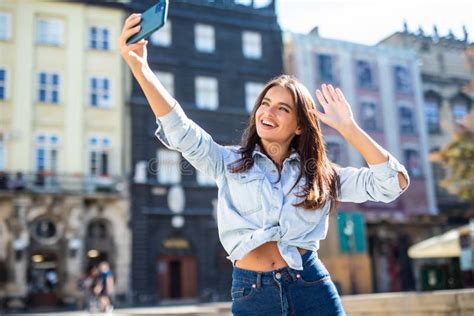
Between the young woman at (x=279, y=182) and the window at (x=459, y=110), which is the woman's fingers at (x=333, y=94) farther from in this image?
the window at (x=459, y=110)

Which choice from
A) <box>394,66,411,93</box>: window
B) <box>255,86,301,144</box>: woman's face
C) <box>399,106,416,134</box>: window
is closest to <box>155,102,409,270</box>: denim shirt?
<box>255,86,301,144</box>: woman's face

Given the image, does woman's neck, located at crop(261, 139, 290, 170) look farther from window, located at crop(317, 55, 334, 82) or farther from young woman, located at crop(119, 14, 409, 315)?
window, located at crop(317, 55, 334, 82)

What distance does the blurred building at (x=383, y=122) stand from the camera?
30439 millimetres

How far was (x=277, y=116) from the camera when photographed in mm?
2535

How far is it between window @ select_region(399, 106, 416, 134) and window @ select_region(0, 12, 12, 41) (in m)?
21.7

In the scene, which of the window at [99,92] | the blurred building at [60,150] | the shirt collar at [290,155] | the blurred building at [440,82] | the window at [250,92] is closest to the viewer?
the shirt collar at [290,155]

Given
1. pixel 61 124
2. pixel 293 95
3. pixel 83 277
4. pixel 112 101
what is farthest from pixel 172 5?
pixel 293 95

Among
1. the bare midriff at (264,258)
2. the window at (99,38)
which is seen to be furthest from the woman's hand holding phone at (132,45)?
the window at (99,38)

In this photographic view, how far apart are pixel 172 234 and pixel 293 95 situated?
2416cm

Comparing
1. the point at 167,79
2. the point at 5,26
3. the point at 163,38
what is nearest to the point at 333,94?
the point at 167,79

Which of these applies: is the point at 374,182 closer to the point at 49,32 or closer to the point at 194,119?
the point at 194,119

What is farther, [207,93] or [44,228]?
[207,93]

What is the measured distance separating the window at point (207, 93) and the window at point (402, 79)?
1165 cm

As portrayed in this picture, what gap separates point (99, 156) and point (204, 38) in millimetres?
→ 8327
